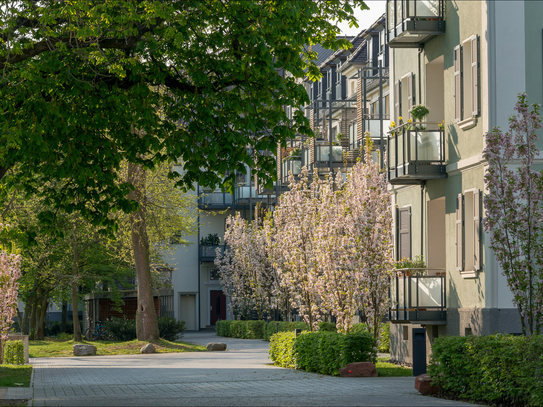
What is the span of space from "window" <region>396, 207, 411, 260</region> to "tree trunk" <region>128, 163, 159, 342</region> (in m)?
10.7

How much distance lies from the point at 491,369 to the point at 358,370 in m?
5.64

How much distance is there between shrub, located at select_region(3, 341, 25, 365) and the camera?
950 inches

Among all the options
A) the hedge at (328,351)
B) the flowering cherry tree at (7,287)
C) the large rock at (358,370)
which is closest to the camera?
the large rock at (358,370)

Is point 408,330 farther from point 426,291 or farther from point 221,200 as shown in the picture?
point 221,200

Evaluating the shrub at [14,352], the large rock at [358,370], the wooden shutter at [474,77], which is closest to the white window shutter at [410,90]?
the wooden shutter at [474,77]

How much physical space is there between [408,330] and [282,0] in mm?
12210

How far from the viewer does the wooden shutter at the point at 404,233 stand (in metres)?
22.9

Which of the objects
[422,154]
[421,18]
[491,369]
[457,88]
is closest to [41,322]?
[422,154]

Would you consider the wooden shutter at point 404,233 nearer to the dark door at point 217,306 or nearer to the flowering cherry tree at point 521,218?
the flowering cherry tree at point 521,218

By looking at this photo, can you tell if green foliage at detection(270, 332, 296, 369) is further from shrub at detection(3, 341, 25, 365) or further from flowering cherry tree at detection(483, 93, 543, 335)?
shrub at detection(3, 341, 25, 365)

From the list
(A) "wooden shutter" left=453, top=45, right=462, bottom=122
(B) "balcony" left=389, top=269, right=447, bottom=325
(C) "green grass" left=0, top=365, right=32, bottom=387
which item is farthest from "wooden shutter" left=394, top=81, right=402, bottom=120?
(C) "green grass" left=0, top=365, right=32, bottom=387

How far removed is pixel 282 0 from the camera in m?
11.9

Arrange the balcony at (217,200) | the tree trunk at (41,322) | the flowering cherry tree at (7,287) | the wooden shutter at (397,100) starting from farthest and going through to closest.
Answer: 1. the balcony at (217,200)
2. the tree trunk at (41,322)
3. the wooden shutter at (397,100)
4. the flowering cherry tree at (7,287)

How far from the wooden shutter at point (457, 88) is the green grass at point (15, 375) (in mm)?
12099
